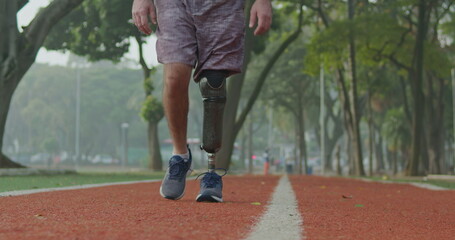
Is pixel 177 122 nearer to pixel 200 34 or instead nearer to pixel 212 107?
pixel 212 107

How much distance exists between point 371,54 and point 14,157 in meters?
62.0

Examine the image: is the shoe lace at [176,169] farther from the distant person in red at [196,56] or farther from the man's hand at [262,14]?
the man's hand at [262,14]

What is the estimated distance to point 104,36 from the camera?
25.3 meters

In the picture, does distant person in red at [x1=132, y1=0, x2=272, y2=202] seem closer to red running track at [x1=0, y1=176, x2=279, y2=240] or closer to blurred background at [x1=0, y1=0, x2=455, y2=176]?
red running track at [x1=0, y1=176, x2=279, y2=240]

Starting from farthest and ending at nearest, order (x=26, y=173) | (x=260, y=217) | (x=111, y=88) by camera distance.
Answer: (x=111, y=88) → (x=26, y=173) → (x=260, y=217)

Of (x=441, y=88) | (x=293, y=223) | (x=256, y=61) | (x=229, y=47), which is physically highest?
(x=256, y=61)

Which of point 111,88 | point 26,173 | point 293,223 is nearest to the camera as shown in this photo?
point 293,223

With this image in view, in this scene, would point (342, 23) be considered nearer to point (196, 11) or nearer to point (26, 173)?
point (26, 173)

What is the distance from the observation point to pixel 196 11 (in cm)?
454

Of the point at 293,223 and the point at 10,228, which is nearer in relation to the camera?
the point at 10,228

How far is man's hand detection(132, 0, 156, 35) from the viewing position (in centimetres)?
453

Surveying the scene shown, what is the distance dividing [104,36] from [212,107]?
21298 millimetres

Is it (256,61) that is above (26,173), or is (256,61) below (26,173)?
above

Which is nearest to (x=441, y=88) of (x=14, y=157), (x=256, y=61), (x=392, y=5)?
(x=392, y=5)
